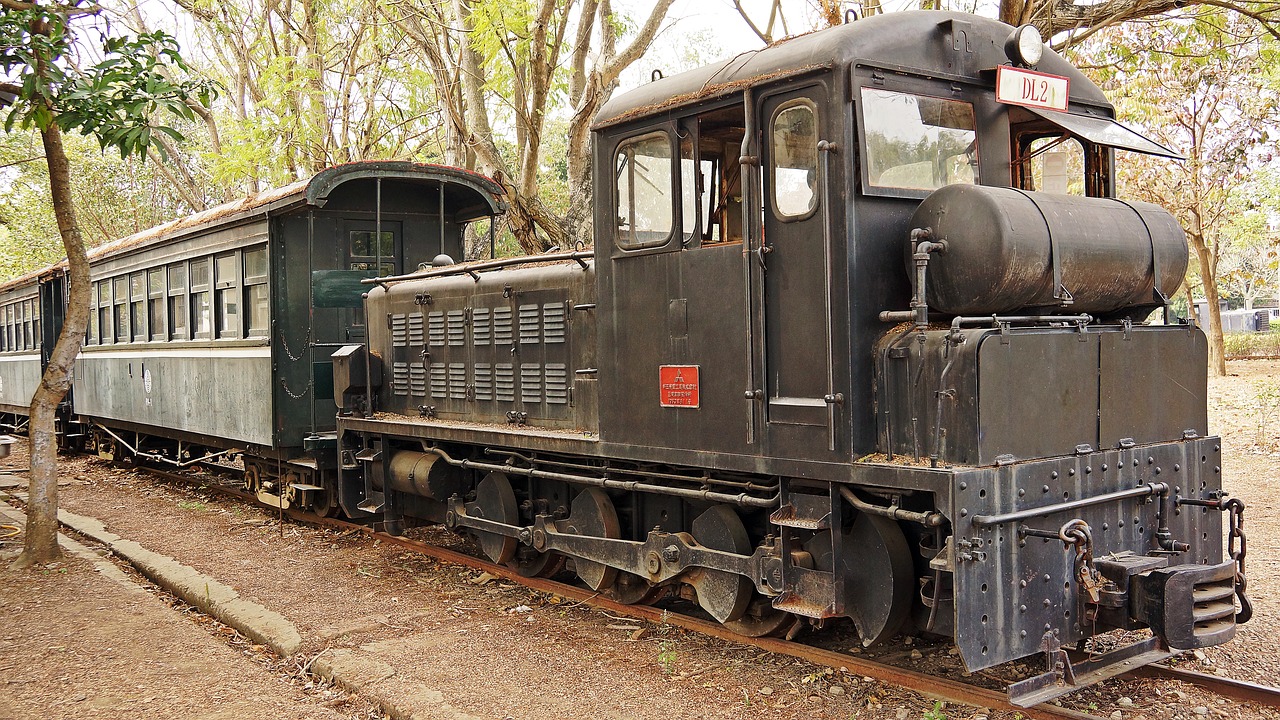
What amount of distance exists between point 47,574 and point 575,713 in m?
5.58

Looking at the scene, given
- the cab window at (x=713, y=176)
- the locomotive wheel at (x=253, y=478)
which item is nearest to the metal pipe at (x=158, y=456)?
the locomotive wheel at (x=253, y=478)

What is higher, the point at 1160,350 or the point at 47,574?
the point at 1160,350

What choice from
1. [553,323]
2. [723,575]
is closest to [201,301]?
[553,323]

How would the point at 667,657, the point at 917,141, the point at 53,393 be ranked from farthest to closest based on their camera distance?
the point at 53,393 < the point at 667,657 < the point at 917,141

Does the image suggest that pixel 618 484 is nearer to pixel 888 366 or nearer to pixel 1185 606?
pixel 888 366

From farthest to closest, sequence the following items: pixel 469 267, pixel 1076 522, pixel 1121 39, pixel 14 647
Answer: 1. pixel 1121 39
2. pixel 469 267
3. pixel 14 647
4. pixel 1076 522

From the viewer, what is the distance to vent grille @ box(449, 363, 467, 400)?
328 inches

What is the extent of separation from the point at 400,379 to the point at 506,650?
12.8 ft

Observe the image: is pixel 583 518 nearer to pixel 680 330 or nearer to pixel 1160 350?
pixel 680 330

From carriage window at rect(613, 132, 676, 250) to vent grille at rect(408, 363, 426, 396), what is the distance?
3481mm

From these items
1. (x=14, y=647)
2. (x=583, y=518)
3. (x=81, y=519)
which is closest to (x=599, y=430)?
(x=583, y=518)

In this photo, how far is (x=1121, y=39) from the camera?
15.2 metres

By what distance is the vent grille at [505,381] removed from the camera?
25.2ft

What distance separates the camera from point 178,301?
1255 centimetres
